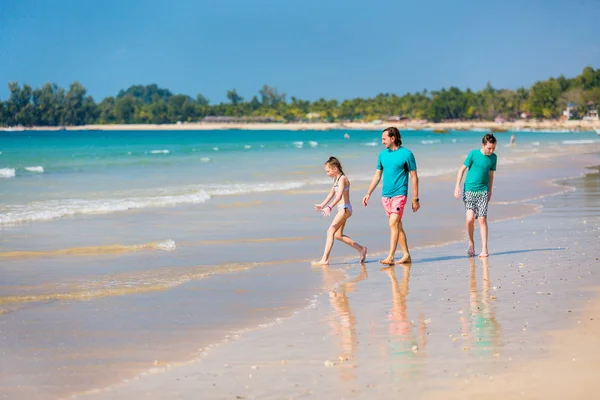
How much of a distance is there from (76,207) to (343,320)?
12.7m

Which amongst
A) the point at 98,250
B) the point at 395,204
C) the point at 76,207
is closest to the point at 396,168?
the point at 395,204

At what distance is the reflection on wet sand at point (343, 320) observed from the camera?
20.1 feet

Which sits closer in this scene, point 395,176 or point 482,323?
point 482,323

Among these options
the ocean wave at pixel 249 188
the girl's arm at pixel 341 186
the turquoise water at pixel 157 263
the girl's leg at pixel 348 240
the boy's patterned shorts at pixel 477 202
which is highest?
the girl's arm at pixel 341 186

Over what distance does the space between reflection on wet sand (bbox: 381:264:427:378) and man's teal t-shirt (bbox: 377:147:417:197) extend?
202 centimetres

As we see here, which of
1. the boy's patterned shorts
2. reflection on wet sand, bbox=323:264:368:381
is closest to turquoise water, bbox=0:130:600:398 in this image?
reflection on wet sand, bbox=323:264:368:381

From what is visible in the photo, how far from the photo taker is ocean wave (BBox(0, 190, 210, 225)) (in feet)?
55.4

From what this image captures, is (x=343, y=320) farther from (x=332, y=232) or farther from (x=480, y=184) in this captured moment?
(x=480, y=184)

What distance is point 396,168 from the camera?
10.5m

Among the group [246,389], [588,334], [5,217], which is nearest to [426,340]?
[588,334]

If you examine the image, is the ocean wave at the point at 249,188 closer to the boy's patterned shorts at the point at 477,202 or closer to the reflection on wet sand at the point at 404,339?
the boy's patterned shorts at the point at 477,202

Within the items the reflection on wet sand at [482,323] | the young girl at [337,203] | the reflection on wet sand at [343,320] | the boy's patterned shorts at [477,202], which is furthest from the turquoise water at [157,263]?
the reflection on wet sand at [482,323]

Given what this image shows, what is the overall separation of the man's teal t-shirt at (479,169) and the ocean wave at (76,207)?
9097 mm

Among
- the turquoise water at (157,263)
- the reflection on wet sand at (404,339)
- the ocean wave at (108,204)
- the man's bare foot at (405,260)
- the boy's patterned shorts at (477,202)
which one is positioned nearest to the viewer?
the reflection on wet sand at (404,339)
